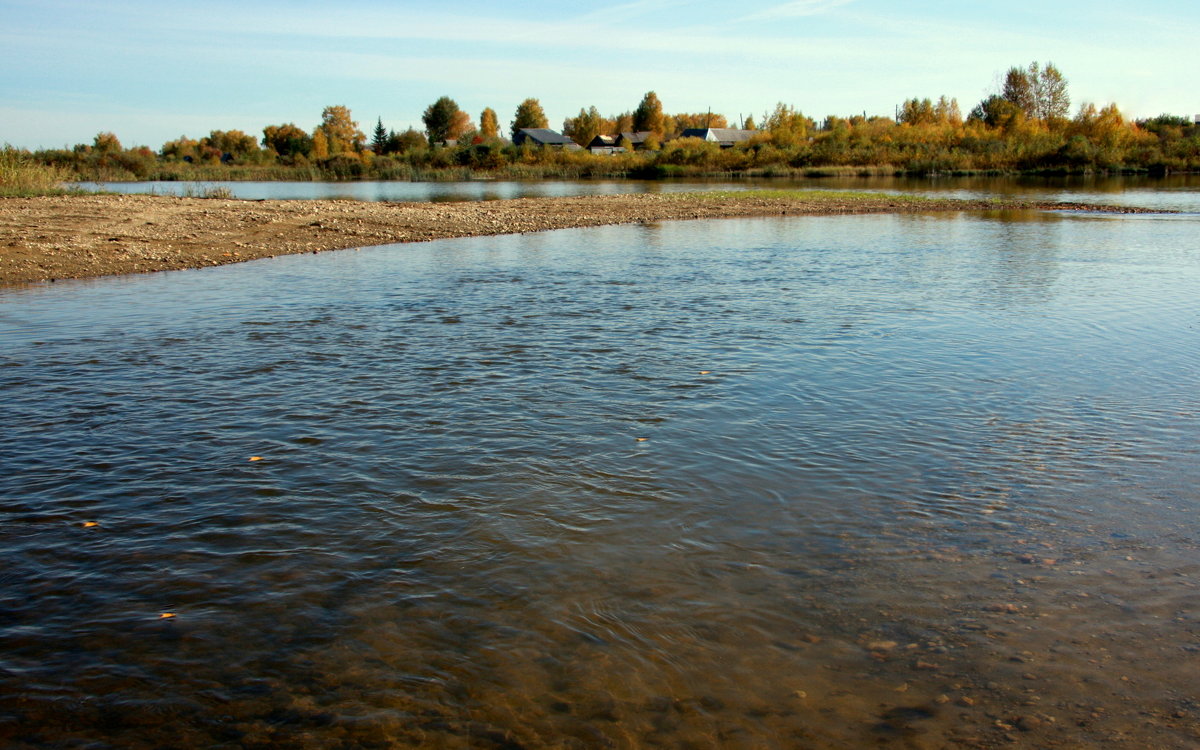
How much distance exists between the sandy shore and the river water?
20.8 feet

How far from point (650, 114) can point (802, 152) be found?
2638 inches

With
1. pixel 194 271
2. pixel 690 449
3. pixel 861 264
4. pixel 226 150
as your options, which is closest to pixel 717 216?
pixel 861 264

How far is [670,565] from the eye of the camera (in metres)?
4.83

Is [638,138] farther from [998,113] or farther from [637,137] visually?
[998,113]

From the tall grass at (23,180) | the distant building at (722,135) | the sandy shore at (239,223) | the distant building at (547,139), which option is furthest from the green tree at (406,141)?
the tall grass at (23,180)

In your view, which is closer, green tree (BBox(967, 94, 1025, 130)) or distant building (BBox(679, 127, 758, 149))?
green tree (BBox(967, 94, 1025, 130))

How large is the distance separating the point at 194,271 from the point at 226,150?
137 m

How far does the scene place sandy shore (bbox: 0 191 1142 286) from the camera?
16.8 m

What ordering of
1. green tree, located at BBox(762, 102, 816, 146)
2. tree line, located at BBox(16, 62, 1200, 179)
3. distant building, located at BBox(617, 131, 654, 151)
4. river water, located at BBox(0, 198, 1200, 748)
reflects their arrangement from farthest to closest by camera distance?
distant building, located at BBox(617, 131, 654, 151) → green tree, located at BBox(762, 102, 816, 146) → tree line, located at BBox(16, 62, 1200, 179) → river water, located at BBox(0, 198, 1200, 748)

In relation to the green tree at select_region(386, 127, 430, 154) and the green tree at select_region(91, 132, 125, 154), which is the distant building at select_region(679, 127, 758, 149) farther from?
the green tree at select_region(91, 132, 125, 154)

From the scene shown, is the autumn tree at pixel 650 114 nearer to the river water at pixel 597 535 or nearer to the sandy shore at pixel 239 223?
the sandy shore at pixel 239 223

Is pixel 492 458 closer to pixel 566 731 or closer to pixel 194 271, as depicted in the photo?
pixel 566 731

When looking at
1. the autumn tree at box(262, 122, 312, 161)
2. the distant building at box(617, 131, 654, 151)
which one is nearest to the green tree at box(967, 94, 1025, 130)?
the distant building at box(617, 131, 654, 151)

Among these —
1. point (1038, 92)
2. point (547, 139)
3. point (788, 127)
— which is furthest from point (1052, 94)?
point (547, 139)
